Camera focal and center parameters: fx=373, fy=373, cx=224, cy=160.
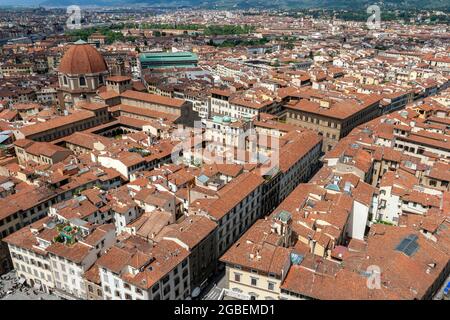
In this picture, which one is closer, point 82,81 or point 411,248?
point 411,248

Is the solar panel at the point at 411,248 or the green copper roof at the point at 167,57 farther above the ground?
the green copper roof at the point at 167,57

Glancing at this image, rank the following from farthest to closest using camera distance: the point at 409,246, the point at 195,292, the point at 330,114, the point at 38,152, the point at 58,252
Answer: the point at 330,114 < the point at 38,152 < the point at 195,292 < the point at 58,252 < the point at 409,246

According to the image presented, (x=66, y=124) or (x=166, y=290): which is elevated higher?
(x=66, y=124)

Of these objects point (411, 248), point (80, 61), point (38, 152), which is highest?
point (80, 61)

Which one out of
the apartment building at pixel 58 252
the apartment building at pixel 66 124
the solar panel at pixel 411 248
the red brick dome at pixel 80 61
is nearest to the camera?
the solar panel at pixel 411 248

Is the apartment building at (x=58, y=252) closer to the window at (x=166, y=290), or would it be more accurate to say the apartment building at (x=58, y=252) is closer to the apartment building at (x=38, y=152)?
the window at (x=166, y=290)

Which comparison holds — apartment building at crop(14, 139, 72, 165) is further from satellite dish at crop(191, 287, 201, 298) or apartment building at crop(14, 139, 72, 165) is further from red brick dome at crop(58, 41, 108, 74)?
satellite dish at crop(191, 287, 201, 298)

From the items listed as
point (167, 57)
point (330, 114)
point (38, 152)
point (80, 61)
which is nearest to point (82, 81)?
point (80, 61)

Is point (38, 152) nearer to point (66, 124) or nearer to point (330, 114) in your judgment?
point (66, 124)

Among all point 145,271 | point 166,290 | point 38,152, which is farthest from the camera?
point 38,152

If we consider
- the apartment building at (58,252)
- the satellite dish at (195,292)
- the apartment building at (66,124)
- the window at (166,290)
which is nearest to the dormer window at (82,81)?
the apartment building at (66,124)
